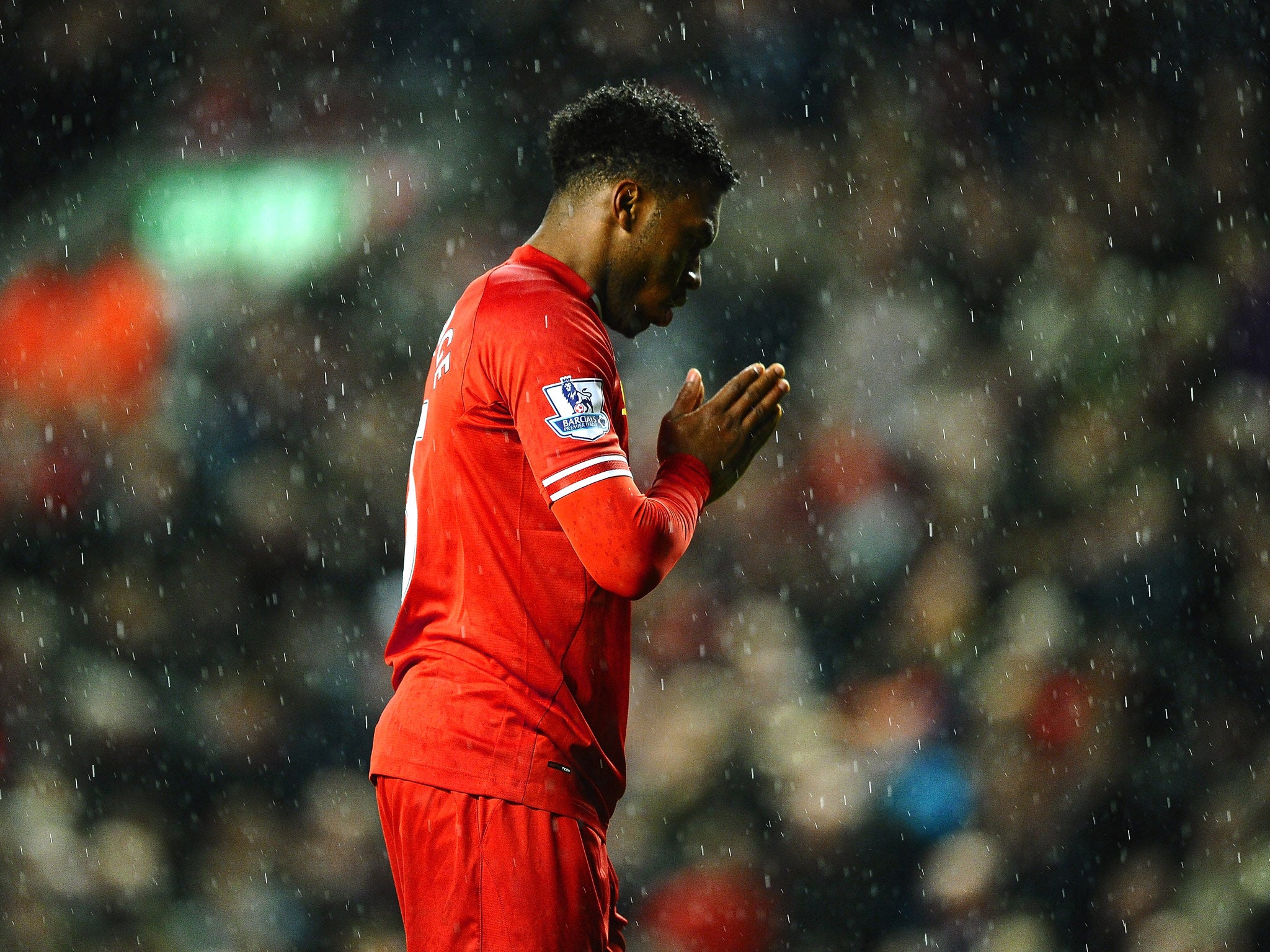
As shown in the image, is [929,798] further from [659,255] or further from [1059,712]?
[659,255]

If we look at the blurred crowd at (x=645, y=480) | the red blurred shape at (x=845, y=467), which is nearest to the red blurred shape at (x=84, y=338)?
the blurred crowd at (x=645, y=480)

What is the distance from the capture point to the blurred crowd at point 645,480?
2.17 m

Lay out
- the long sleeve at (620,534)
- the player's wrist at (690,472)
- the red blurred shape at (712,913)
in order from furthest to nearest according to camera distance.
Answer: the red blurred shape at (712,913) → the player's wrist at (690,472) → the long sleeve at (620,534)

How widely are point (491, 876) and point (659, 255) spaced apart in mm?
499

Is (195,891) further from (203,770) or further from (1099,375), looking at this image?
(1099,375)

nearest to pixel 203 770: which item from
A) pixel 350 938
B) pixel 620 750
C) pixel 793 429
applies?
pixel 350 938

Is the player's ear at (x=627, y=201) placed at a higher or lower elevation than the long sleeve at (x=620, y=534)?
higher

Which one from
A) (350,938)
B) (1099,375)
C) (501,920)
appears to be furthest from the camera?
(1099,375)

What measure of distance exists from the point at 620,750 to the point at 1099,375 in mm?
1653

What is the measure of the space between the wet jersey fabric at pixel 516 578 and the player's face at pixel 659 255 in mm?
72

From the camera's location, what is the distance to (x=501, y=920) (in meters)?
0.86

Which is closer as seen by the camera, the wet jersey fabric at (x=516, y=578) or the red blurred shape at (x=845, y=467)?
the wet jersey fabric at (x=516, y=578)

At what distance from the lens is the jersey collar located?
986 mm

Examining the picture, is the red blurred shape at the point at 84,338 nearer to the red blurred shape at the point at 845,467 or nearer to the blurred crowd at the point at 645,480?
the blurred crowd at the point at 645,480
